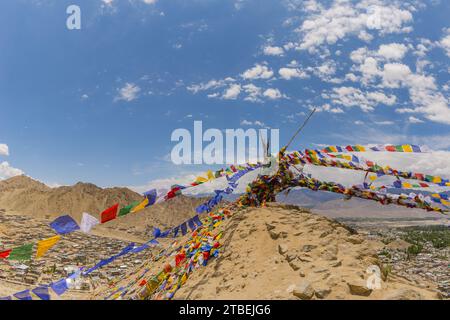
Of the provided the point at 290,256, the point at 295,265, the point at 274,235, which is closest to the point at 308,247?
the point at 290,256

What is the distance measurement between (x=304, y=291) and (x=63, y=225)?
18.2ft

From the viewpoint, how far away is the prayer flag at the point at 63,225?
7809mm

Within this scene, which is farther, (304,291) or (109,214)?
(109,214)

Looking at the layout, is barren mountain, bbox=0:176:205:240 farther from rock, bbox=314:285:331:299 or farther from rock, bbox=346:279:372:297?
rock, bbox=346:279:372:297

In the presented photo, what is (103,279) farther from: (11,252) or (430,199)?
(430,199)

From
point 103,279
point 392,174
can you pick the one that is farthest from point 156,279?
point 103,279

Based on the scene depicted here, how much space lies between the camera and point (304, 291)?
555 cm

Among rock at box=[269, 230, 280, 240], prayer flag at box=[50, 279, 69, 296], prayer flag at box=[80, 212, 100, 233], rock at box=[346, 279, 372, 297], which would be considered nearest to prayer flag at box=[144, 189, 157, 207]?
prayer flag at box=[80, 212, 100, 233]

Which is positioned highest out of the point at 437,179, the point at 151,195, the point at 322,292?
the point at 437,179

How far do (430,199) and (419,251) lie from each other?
29.5 meters

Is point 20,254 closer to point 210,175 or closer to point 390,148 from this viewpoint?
point 210,175

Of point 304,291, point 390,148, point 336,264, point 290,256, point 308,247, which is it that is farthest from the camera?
point 390,148
